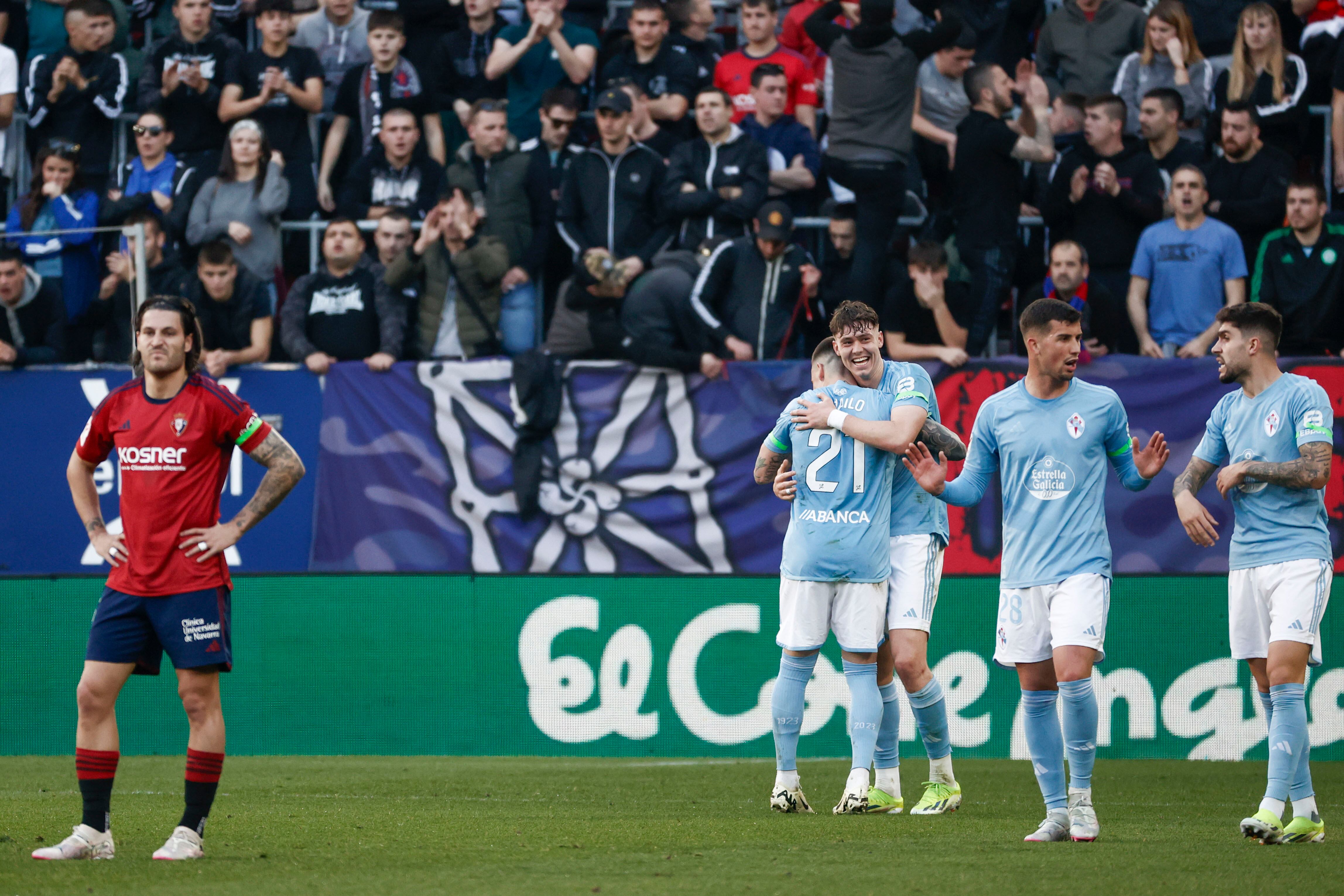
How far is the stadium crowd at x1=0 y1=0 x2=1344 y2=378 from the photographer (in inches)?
527

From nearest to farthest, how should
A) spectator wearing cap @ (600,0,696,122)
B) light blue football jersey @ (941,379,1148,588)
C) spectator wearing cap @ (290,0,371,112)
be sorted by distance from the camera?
light blue football jersey @ (941,379,1148,588) → spectator wearing cap @ (600,0,696,122) → spectator wearing cap @ (290,0,371,112)

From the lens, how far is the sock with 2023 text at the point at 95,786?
20.1 feet

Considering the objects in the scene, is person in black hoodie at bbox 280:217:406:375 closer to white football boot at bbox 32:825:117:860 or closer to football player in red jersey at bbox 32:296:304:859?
football player in red jersey at bbox 32:296:304:859

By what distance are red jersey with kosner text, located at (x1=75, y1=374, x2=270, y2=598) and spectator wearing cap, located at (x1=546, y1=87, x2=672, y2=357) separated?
7.48 m

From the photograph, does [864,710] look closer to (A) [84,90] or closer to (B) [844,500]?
(B) [844,500]

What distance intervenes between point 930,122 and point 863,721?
8174 mm

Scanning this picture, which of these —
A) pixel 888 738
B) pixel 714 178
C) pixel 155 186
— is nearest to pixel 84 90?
pixel 155 186

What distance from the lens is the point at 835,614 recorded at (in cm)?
801

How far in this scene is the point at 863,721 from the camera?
7.87 metres

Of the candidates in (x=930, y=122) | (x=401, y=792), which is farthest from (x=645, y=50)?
(x=401, y=792)

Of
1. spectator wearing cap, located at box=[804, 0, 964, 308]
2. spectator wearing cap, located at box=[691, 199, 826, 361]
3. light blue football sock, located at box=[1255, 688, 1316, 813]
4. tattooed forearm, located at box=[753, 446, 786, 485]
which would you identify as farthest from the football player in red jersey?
spectator wearing cap, located at box=[804, 0, 964, 308]

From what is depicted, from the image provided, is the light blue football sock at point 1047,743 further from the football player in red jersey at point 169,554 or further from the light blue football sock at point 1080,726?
the football player in red jersey at point 169,554

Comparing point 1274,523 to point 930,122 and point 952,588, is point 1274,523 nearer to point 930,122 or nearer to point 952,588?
point 952,588

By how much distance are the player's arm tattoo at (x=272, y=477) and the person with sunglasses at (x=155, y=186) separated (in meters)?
8.74
